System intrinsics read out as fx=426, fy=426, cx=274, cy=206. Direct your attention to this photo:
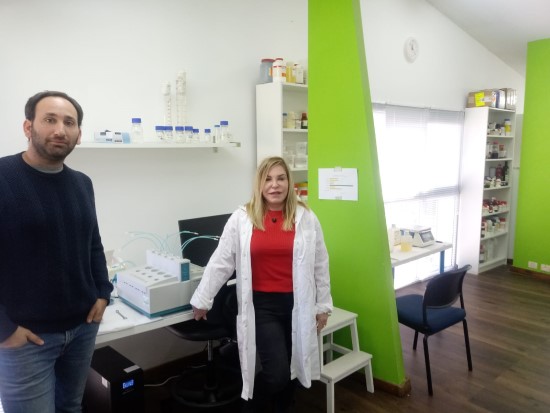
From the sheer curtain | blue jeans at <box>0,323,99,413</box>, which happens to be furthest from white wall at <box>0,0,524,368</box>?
the sheer curtain

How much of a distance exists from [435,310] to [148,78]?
2.46 meters

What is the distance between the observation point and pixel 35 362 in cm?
144

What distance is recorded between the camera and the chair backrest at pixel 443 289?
8.80 feet

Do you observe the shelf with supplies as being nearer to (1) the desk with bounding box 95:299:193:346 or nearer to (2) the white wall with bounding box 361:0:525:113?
(1) the desk with bounding box 95:299:193:346

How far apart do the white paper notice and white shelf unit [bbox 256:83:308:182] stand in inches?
19.8

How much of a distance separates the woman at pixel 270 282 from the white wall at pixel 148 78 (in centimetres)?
100

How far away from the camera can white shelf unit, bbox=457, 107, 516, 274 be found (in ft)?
17.2

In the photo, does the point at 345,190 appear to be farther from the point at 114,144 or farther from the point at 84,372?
the point at 84,372

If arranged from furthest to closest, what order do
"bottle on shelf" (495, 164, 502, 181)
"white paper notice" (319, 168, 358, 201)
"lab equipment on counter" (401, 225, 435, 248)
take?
"bottle on shelf" (495, 164, 502, 181), "lab equipment on counter" (401, 225, 435, 248), "white paper notice" (319, 168, 358, 201)

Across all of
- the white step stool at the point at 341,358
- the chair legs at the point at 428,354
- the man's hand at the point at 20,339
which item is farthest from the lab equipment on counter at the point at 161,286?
the chair legs at the point at 428,354

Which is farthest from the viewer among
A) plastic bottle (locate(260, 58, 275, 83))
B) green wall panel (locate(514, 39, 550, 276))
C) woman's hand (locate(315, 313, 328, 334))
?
green wall panel (locate(514, 39, 550, 276))

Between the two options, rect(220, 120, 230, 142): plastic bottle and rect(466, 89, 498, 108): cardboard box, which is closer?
rect(220, 120, 230, 142): plastic bottle

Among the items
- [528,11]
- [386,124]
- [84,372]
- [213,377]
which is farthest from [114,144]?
[528,11]

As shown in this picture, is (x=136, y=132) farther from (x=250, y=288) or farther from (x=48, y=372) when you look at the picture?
(x=48, y=372)
